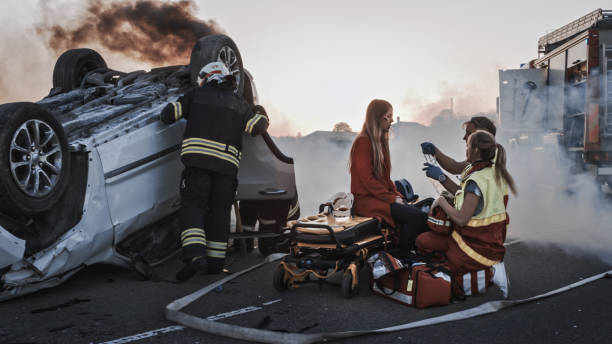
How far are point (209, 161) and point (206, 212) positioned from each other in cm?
52

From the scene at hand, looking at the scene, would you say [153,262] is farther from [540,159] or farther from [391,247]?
[540,159]

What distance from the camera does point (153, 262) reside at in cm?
516

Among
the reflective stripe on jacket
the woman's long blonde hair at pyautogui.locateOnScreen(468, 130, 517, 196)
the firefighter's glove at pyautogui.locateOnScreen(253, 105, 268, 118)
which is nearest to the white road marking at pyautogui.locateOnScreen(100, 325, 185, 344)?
the reflective stripe on jacket

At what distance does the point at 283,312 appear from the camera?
12.3ft

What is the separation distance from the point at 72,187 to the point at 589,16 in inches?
630

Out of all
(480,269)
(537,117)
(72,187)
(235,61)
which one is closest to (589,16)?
(537,117)

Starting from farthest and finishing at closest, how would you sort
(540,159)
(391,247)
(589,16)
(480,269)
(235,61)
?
(589,16), (540,159), (235,61), (391,247), (480,269)

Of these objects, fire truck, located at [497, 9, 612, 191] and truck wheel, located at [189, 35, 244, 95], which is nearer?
truck wheel, located at [189, 35, 244, 95]

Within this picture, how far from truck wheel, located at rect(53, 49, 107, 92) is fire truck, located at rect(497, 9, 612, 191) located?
761 centimetres

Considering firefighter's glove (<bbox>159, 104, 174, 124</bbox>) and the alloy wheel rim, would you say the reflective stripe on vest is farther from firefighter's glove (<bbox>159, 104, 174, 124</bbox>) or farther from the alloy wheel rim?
the alloy wheel rim

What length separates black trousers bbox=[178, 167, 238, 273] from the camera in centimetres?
477

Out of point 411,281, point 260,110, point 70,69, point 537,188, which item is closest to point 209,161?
point 260,110

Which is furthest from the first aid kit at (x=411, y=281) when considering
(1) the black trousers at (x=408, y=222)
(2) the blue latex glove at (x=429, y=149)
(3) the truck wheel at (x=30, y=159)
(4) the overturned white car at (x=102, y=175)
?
(3) the truck wheel at (x=30, y=159)

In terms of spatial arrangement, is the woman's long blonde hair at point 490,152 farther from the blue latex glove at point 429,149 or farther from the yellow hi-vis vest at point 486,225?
the blue latex glove at point 429,149
